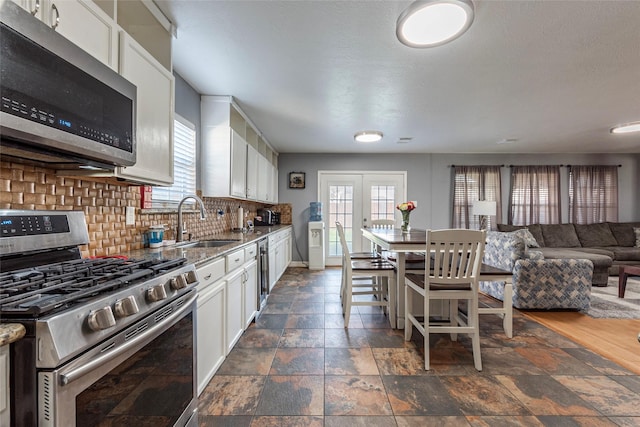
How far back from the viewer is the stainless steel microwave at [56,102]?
0.85 m

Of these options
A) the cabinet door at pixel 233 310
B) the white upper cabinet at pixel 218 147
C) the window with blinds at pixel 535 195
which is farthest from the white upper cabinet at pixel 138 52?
the window with blinds at pixel 535 195

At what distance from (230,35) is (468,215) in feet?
18.2

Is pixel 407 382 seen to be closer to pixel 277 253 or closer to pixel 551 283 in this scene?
pixel 551 283

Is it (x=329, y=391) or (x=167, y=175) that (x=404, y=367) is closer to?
(x=329, y=391)

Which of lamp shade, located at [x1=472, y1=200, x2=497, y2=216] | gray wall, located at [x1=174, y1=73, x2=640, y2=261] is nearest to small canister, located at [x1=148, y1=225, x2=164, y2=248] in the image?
gray wall, located at [x1=174, y1=73, x2=640, y2=261]

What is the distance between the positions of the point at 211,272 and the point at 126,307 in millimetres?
954

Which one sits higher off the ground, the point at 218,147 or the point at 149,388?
the point at 218,147

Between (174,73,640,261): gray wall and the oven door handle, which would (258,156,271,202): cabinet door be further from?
the oven door handle

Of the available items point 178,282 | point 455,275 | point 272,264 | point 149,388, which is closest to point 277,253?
point 272,264

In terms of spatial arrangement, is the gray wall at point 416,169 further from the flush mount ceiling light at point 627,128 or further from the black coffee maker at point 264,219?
the flush mount ceiling light at point 627,128

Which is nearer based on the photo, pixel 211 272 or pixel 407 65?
pixel 211 272

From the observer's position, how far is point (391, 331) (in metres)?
2.80

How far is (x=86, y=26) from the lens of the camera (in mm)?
1250

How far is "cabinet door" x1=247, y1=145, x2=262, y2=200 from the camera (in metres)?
3.78
